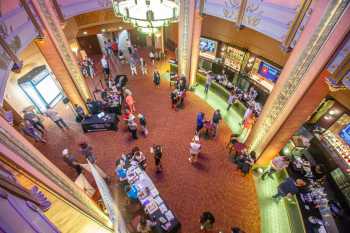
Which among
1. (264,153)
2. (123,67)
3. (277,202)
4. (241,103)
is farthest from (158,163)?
(123,67)

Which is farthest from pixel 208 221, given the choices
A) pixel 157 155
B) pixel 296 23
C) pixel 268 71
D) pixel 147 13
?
pixel 268 71

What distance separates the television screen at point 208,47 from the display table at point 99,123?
22.4 feet

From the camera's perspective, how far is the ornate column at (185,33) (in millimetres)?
8216

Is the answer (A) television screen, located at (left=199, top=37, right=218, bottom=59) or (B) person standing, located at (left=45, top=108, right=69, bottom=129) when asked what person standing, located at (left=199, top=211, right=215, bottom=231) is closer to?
(B) person standing, located at (left=45, top=108, right=69, bottom=129)

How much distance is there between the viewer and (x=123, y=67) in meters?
13.2

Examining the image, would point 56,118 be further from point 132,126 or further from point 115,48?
point 115,48

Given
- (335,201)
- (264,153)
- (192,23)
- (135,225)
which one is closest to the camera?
(135,225)

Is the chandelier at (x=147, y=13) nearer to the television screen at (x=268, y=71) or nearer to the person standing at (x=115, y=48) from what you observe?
the television screen at (x=268, y=71)

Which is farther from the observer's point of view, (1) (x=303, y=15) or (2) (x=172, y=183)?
(2) (x=172, y=183)

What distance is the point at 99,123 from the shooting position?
816cm

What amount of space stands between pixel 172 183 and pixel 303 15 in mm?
6439

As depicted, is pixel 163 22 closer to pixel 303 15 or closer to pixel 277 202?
pixel 303 15

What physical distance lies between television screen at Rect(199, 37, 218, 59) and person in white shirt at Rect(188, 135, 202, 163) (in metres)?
6.37

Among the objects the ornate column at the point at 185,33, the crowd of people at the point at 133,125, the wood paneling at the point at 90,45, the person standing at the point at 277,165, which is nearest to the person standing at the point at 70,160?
the crowd of people at the point at 133,125
